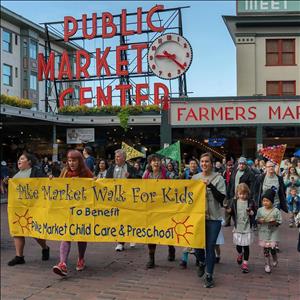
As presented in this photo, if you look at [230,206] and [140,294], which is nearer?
[140,294]

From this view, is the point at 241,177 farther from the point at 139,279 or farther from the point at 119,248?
the point at 139,279

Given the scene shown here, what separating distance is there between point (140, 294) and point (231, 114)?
722 inches

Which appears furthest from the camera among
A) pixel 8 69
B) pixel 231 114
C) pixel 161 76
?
pixel 8 69

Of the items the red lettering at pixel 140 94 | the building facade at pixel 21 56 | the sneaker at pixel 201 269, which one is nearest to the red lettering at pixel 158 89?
the red lettering at pixel 140 94

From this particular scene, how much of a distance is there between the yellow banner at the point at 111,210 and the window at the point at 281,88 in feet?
75.5

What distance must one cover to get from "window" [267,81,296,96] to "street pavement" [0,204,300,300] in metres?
21.4

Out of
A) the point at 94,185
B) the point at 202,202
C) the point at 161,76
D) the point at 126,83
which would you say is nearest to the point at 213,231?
the point at 202,202

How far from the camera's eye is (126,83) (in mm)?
32531

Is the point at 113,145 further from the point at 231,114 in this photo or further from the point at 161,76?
the point at 231,114

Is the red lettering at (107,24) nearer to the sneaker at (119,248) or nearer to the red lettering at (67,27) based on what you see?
the red lettering at (67,27)

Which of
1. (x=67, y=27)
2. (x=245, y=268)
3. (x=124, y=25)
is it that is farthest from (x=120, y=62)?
(x=245, y=268)

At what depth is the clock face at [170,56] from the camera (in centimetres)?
2650

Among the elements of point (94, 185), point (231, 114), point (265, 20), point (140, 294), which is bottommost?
point (140, 294)

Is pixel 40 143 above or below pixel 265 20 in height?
below
